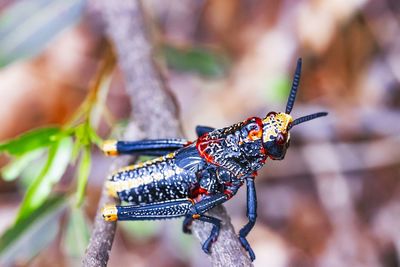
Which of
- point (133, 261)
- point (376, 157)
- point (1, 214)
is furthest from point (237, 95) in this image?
point (1, 214)

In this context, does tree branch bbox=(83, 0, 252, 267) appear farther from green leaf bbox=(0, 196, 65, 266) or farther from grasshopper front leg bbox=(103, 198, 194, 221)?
green leaf bbox=(0, 196, 65, 266)

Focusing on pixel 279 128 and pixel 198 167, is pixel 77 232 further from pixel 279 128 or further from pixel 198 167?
pixel 279 128

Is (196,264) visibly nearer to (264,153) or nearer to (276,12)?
(264,153)

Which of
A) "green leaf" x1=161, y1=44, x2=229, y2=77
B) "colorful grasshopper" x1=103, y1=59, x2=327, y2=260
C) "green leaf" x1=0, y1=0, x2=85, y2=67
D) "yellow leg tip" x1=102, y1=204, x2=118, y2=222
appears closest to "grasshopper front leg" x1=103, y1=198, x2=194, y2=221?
"colorful grasshopper" x1=103, y1=59, x2=327, y2=260

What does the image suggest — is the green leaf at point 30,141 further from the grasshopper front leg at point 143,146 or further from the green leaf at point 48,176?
the grasshopper front leg at point 143,146

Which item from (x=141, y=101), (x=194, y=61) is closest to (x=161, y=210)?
(x=141, y=101)

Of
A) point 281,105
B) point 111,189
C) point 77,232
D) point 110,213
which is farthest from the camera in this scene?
point 281,105
